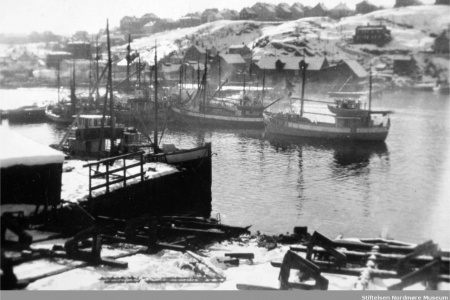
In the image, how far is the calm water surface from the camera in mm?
22969

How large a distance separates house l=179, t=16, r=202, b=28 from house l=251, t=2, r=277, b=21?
46.8 feet

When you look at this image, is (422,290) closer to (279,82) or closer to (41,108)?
(41,108)

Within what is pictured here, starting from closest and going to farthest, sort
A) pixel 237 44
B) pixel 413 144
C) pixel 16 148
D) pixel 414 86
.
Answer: pixel 16 148 → pixel 413 144 → pixel 414 86 → pixel 237 44

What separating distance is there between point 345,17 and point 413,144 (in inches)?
3293

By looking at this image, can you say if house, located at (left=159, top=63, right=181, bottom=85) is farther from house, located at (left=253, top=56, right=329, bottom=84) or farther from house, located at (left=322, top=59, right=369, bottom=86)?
house, located at (left=322, top=59, right=369, bottom=86)

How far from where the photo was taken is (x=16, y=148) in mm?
10531

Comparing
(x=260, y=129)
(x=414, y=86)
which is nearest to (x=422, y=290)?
(x=260, y=129)

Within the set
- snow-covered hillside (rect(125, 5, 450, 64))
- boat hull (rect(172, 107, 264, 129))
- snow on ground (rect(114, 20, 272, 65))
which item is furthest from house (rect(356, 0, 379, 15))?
boat hull (rect(172, 107, 264, 129))

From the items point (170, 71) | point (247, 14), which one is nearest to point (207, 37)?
point (247, 14)

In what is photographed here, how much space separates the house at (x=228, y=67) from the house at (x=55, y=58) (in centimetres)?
2845

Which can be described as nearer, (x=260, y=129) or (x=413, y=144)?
(x=413, y=144)

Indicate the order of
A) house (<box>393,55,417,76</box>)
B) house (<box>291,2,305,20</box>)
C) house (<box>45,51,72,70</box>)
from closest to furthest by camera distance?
house (<box>393,55,417,76</box>) → house (<box>45,51,72,70</box>) → house (<box>291,2,305,20</box>)

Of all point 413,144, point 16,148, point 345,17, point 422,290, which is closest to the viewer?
point 422,290

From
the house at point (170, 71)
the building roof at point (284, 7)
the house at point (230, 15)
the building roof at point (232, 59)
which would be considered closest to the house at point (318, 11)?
the building roof at point (284, 7)
